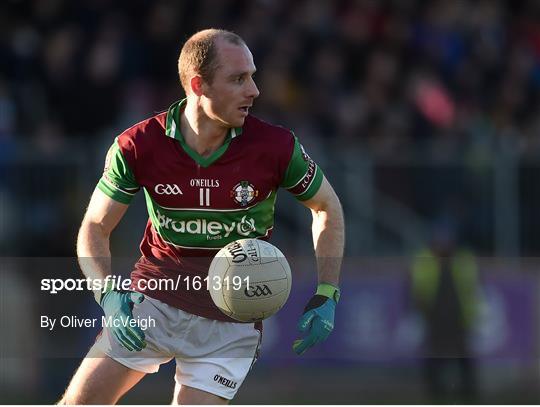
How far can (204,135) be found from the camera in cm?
689

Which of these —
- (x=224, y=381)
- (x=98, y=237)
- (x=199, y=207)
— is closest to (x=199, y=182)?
(x=199, y=207)

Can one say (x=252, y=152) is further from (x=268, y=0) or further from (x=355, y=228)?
(x=268, y=0)

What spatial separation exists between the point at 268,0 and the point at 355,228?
334 cm

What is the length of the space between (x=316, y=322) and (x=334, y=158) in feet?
22.1

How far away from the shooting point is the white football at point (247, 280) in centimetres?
657

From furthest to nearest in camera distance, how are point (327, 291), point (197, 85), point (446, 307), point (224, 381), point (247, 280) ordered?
point (446, 307)
point (327, 291)
point (197, 85)
point (224, 381)
point (247, 280)

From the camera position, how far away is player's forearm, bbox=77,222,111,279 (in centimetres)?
687

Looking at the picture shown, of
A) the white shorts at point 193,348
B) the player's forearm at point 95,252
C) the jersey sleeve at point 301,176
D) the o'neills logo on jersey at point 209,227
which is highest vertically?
the jersey sleeve at point 301,176

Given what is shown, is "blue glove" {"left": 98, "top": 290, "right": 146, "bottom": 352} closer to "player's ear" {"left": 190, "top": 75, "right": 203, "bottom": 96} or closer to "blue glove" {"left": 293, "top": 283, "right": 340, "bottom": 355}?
"blue glove" {"left": 293, "top": 283, "right": 340, "bottom": 355}

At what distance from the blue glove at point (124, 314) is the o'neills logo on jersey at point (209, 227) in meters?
0.42

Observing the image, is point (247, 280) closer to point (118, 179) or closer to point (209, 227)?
point (209, 227)

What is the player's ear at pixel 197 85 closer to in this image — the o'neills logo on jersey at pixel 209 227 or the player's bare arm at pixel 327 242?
the o'neills logo on jersey at pixel 209 227

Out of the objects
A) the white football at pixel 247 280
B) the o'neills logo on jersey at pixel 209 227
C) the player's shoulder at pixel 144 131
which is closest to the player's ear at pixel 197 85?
the player's shoulder at pixel 144 131

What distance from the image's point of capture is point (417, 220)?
45.8 feet
